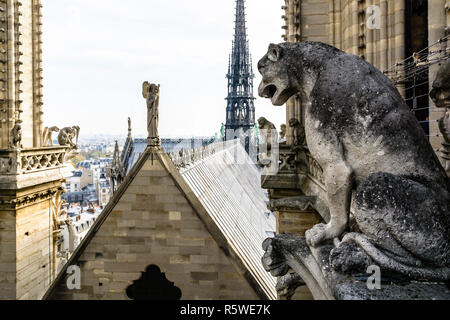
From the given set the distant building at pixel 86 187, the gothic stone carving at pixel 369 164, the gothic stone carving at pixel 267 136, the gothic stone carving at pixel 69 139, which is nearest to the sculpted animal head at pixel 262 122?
the gothic stone carving at pixel 267 136

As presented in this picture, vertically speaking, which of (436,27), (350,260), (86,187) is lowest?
(86,187)

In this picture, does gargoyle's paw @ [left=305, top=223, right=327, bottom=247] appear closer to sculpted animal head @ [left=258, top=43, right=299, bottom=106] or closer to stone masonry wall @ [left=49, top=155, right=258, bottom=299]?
sculpted animal head @ [left=258, top=43, right=299, bottom=106]

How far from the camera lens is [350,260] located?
224 centimetres

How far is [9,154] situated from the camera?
27.9 feet

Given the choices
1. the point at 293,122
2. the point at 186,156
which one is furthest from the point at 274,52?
the point at 186,156

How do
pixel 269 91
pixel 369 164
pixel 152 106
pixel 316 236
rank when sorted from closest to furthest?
pixel 369 164 → pixel 316 236 → pixel 269 91 → pixel 152 106

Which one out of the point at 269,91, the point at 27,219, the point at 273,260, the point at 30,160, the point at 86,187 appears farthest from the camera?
the point at 86,187

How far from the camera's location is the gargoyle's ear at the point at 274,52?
114 inches

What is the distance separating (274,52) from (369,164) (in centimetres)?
103

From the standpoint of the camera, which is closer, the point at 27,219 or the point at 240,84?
the point at 27,219

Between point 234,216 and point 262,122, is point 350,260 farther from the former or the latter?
point 234,216

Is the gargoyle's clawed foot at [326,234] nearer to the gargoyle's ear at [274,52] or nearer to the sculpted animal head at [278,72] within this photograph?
the sculpted animal head at [278,72]

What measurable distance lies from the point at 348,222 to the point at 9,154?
7.90 m
